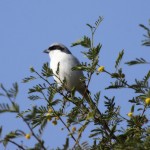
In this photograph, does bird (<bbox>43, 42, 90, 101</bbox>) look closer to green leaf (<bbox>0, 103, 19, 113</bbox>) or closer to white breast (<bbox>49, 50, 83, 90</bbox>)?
white breast (<bbox>49, 50, 83, 90</bbox>)

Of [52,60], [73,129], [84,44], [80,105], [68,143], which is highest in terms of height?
[52,60]

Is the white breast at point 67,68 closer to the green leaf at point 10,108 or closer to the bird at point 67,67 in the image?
the bird at point 67,67

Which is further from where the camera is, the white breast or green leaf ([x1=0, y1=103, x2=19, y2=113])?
the white breast

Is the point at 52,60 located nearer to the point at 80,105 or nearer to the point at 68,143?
the point at 80,105

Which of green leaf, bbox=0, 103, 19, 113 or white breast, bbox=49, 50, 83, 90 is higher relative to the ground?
white breast, bbox=49, 50, 83, 90

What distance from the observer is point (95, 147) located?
2758 millimetres

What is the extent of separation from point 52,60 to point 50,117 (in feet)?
12.1

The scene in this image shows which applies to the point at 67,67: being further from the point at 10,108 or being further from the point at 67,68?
the point at 10,108

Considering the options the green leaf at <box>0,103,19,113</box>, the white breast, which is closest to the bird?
the white breast

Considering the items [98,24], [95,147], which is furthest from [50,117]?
[98,24]

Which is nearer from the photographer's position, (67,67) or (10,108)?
(10,108)

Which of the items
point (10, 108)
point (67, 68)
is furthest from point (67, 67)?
point (10, 108)

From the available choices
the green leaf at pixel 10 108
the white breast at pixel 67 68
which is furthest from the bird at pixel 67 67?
the green leaf at pixel 10 108

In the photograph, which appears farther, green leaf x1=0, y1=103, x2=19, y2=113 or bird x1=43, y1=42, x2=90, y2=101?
bird x1=43, y1=42, x2=90, y2=101
